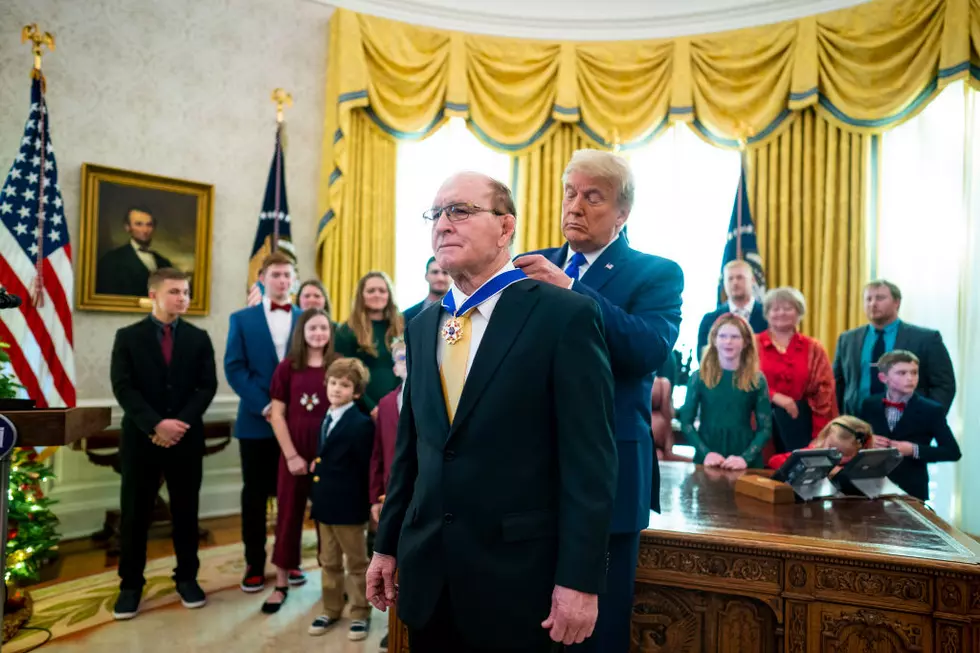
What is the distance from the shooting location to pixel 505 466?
1.27m

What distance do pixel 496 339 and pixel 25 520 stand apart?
2.93 metres

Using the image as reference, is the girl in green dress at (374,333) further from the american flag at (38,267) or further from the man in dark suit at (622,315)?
the man in dark suit at (622,315)

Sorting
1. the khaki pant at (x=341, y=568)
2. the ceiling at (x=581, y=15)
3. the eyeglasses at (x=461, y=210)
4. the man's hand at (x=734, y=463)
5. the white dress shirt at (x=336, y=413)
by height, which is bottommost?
the khaki pant at (x=341, y=568)

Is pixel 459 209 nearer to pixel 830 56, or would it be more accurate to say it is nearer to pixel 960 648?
pixel 960 648

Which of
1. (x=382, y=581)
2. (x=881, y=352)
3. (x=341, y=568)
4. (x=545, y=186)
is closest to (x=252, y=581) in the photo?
(x=341, y=568)

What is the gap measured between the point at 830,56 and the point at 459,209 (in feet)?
18.2

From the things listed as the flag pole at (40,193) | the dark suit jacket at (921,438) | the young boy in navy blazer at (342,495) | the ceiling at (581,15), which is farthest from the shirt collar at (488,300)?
the ceiling at (581,15)

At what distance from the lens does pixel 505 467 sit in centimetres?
127

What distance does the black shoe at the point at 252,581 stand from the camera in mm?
3727

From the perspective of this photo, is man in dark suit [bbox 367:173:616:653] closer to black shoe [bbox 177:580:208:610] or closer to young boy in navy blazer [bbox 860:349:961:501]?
black shoe [bbox 177:580:208:610]

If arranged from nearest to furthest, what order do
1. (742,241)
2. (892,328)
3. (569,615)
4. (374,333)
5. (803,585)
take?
1. (569,615)
2. (803,585)
3. (374,333)
4. (892,328)
5. (742,241)

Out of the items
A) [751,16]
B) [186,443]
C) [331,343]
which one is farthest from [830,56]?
[186,443]

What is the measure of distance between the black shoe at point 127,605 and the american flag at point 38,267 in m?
1.46

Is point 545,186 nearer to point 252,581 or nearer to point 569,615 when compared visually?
point 252,581
